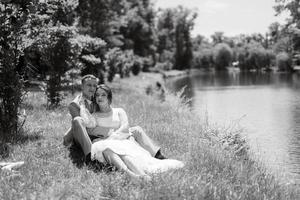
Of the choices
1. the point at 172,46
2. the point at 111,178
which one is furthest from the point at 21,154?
the point at 172,46

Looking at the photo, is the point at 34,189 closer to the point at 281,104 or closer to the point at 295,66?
the point at 281,104

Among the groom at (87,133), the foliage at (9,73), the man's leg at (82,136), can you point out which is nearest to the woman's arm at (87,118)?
the groom at (87,133)

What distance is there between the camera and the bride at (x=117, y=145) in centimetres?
665

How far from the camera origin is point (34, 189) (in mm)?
6098

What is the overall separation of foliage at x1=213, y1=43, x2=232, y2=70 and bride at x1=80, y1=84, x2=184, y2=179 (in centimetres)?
11451

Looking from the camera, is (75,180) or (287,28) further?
(287,28)

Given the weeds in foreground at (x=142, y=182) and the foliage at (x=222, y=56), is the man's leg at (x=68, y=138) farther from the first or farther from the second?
the foliage at (x=222, y=56)

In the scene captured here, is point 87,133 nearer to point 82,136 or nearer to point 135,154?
point 82,136

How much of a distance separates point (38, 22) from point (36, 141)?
3.43 meters

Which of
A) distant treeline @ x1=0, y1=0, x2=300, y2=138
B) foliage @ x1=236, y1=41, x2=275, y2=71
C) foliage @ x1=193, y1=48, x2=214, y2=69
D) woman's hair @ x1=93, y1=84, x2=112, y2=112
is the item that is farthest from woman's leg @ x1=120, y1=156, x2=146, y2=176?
foliage @ x1=193, y1=48, x2=214, y2=69

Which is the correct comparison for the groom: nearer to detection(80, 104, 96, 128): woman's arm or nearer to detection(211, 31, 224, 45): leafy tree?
detection(80, 104, 96, 128): woman's arm

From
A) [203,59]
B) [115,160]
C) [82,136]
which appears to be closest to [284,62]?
[203,59]

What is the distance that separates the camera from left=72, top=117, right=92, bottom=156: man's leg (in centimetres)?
723

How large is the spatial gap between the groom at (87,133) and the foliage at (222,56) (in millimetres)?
114158
